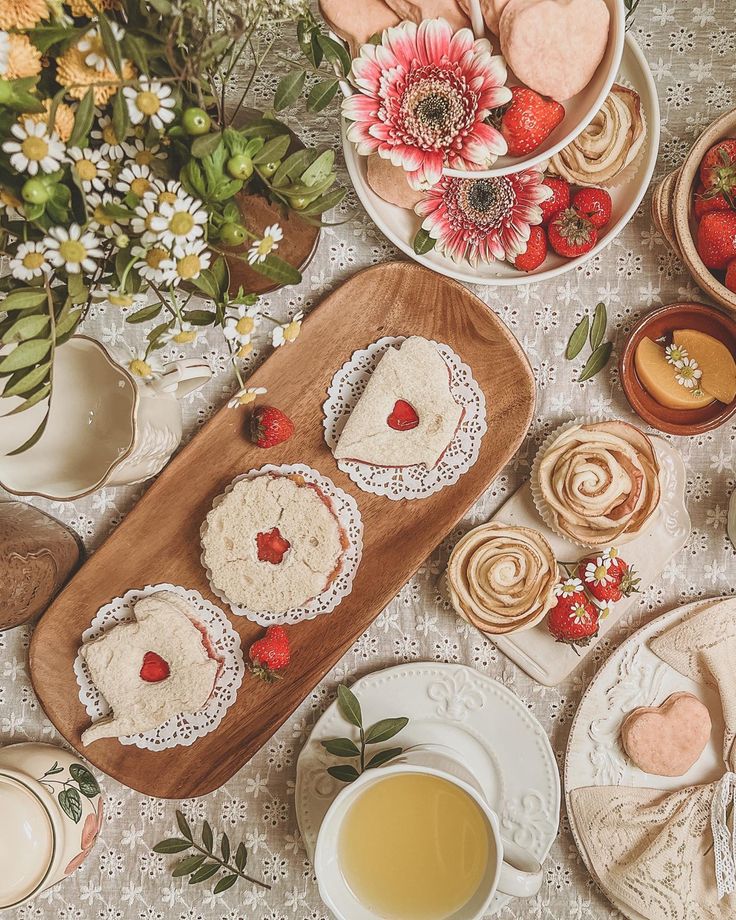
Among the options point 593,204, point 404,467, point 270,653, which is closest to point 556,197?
point 593,204

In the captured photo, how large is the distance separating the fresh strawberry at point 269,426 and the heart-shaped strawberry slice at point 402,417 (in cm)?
15

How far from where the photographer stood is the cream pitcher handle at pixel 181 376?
0.99m

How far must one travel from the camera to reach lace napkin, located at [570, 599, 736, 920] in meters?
1.15

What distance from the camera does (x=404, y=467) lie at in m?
1.13

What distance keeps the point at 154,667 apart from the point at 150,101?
0.78 metres

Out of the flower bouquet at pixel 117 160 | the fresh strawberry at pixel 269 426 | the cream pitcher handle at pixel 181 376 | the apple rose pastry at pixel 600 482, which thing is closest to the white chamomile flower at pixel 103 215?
the flower bouquet at pixel 117 160

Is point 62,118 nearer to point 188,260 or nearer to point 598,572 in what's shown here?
point 188,260

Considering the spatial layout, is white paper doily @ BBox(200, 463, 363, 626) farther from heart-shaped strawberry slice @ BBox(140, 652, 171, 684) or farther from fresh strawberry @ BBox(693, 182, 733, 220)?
fresh strawberry @ BBox(693, 182, 733, 220)

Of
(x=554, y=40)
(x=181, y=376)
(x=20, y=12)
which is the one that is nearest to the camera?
(x=20, y=12)

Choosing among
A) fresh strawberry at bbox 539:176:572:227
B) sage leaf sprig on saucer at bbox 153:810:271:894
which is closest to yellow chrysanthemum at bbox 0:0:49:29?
fresh strawberry at bbox 539:176:572:227

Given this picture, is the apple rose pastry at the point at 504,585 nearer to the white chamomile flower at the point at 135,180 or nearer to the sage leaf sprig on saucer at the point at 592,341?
the sage leaf sprig on saucer at the point at 592,341

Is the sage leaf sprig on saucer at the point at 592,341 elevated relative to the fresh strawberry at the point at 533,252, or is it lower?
lower

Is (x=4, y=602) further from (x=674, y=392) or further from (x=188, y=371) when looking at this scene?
(x=674, y=392)

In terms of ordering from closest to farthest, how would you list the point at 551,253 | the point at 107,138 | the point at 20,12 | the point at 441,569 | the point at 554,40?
the point at 20,12 → the point at 107,138 → the point at 554,40 → the point at 551,253 → the point at 441,569
